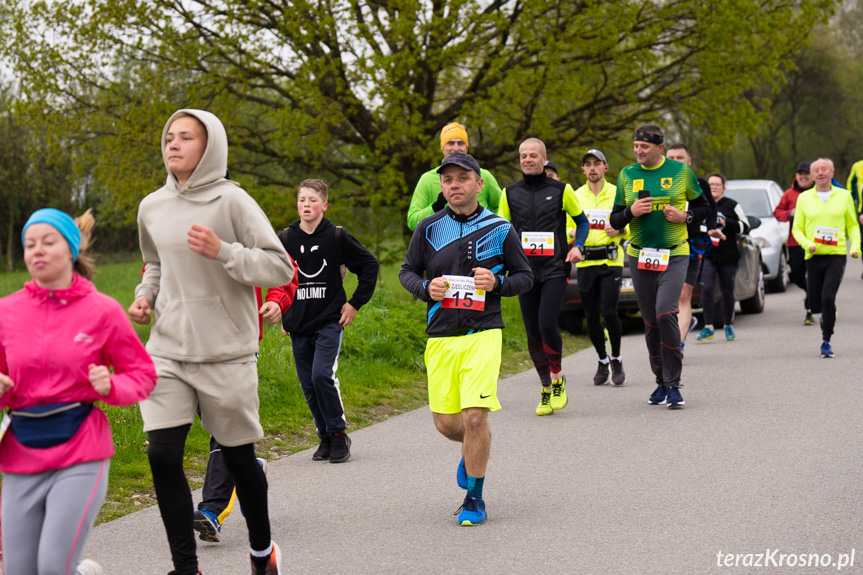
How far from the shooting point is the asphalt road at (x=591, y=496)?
492 centimetres

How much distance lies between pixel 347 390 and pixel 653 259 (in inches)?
113

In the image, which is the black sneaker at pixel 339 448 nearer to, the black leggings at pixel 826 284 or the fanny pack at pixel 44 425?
the fanny pack at pixel 44 425

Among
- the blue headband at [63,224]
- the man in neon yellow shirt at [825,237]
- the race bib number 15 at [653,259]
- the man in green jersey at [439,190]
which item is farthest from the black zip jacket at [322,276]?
the man in neon yellow shirt at [825,237]

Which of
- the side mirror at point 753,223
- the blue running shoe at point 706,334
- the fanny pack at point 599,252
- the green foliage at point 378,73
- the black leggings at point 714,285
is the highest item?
the green foliage at point 378,73

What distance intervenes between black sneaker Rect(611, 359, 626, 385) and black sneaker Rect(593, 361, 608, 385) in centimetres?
7

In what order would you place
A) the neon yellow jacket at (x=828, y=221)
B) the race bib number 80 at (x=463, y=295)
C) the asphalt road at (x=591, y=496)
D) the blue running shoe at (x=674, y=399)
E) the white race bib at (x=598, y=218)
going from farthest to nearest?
the neon yellow jacket at (x=828, y=221), the white race bib at (x=598, y=218), the blue running shoe at (x=674, y=399), the race bib number 80 at (x=463, y=295), the asphalt road at (x=591, y=496)

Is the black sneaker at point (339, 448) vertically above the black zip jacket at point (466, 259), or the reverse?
the black zip jacket at point (466, 259)

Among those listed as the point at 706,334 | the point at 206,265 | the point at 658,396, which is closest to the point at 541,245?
the point at 658,396

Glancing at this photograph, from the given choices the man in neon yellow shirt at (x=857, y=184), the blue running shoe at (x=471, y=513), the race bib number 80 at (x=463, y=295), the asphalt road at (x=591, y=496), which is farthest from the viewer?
the man in neon yellow shirt at (x=857, y=184)

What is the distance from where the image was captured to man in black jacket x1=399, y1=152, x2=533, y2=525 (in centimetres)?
554

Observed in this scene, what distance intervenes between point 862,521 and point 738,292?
386 inches

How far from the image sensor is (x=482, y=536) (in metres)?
5.32

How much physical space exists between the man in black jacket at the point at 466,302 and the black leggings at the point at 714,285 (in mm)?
8201

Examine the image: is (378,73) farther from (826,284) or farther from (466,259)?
(466,259)
